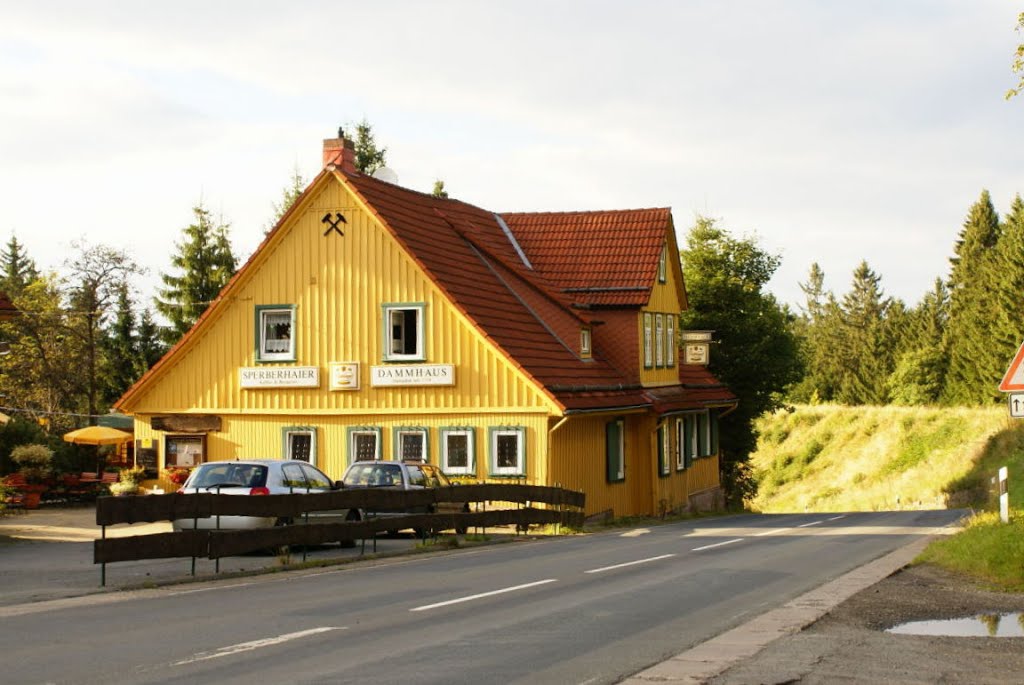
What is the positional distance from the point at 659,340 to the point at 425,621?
101ft

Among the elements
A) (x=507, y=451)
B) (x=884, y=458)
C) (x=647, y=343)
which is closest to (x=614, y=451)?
(x=647, y=343)

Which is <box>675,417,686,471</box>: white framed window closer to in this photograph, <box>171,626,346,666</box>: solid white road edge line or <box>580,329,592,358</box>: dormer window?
<box>580,329,592,358</box>: dormer window

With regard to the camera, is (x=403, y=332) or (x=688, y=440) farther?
(x=688, y=440)

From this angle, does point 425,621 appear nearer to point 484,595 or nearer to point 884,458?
point 484,595

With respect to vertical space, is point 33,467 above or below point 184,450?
below

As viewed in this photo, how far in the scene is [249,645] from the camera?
37.1 ft

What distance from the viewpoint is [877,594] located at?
1501cm

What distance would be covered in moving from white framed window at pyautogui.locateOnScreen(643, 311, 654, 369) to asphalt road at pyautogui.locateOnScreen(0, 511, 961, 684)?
19596mm

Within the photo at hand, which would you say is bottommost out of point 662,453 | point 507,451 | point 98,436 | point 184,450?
point 662,453

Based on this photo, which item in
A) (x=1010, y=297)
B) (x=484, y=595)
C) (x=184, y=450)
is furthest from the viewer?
(x=1010, y=297)

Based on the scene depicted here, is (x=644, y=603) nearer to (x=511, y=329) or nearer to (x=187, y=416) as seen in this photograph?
(x=511, y=329)

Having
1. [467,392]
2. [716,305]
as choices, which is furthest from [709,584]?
[716,305]

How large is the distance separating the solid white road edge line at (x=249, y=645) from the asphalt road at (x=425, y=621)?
0.02m

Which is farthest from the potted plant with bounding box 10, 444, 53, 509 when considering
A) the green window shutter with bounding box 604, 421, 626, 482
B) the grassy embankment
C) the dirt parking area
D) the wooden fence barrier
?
the dirt parking area
